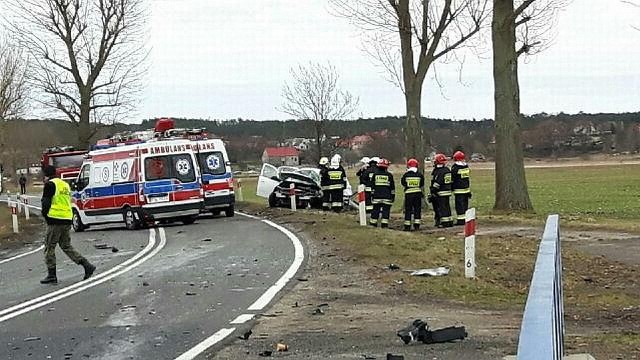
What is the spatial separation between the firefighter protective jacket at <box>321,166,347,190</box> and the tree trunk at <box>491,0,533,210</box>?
4940 millimetres

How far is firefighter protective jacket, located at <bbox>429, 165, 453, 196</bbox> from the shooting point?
1989 centimetres

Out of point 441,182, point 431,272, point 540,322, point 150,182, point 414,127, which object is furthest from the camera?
point 414,127

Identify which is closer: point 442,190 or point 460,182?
point 460,182

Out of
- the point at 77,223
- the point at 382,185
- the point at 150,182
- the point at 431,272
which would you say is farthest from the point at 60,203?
the point at 77,223

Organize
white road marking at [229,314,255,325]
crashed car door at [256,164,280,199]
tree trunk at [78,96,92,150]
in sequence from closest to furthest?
white road marking at [229,314,255,325] < crashed car door at [256,164,280,199] < tree trunk at [78,96,92,150]

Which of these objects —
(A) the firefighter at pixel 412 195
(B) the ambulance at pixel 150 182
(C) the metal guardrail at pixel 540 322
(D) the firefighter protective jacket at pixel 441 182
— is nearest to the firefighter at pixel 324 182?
(B) the ambulance at pixel 150 182

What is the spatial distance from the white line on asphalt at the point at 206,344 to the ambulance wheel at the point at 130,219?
1596 cm

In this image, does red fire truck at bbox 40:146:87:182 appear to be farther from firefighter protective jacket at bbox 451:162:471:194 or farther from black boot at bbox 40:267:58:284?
black boot at bbox 40:267:58:284

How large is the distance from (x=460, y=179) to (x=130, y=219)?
928 centimetres

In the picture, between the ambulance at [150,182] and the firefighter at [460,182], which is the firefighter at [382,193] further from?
the ambulance at [150,182]

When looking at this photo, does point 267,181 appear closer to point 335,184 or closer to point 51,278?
point 335,184

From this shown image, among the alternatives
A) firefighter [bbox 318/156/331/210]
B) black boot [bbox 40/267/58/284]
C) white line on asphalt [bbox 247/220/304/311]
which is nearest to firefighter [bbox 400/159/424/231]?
white line on asphalt [bbox 247/220/304/311]

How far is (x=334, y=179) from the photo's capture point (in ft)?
85.5

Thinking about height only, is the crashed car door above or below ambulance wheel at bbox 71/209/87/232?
above
